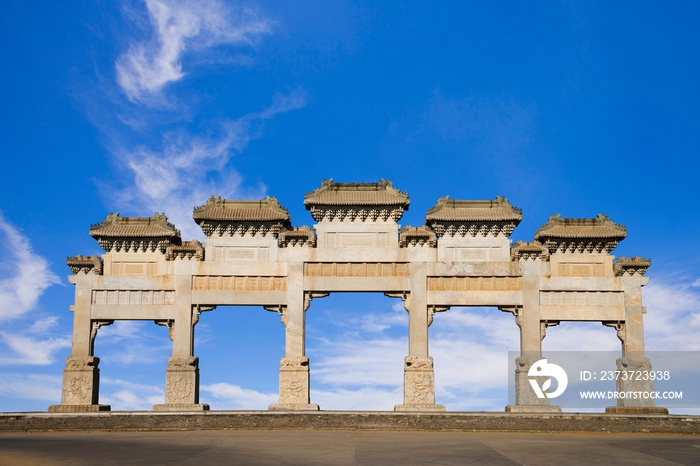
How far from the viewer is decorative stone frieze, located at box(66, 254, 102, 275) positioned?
26766 millimetres

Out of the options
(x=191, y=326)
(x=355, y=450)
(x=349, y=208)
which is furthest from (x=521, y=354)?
(x=355, y=450)

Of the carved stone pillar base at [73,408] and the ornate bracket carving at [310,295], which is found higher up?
the ornate bracket carving at [310,295]

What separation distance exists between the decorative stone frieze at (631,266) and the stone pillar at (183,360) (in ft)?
47.8

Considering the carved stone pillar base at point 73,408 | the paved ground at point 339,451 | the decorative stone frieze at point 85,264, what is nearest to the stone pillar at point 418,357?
the paved ground at point 339,451

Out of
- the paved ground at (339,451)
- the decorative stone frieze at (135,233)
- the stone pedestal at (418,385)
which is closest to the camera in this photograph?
the paved ground at (339,451)

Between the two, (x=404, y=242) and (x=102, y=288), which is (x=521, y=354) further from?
(x=102, y=288)

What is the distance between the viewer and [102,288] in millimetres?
26766

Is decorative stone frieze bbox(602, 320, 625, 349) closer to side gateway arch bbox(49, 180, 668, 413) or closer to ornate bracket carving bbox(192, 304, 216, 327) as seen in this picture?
side gateway arch bbox(49, 180, 668, 413)

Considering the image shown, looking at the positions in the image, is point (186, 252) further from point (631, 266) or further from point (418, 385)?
point (631, 266)

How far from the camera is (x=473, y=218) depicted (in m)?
26.2

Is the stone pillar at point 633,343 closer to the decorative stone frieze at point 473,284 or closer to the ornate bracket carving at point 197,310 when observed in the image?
the decorative stone frieze at point 473,284

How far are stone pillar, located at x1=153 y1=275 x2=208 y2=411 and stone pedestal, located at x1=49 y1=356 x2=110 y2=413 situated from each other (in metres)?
2.52

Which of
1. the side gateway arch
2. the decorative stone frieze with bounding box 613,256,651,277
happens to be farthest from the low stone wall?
the decorative stone frieze with bounding box 613,256,651,277

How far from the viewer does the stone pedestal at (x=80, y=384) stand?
25719 mm
